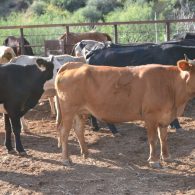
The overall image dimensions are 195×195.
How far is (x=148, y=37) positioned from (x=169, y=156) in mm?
11166

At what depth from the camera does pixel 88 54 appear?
9375 millimetres

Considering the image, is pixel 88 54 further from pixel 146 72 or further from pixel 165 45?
pixel 146 72

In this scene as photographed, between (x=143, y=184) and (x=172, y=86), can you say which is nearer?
(x=143, y=184)

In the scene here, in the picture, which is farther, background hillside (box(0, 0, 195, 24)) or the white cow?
background hillside (box(0, 0, 195, 24))

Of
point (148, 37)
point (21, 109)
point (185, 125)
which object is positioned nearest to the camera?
point (21, 109)

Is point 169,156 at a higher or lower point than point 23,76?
lower

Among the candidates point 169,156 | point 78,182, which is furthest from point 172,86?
point 78,182

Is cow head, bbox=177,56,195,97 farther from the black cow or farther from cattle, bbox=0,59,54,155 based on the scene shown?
the black cow

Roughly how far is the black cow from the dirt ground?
129 cm

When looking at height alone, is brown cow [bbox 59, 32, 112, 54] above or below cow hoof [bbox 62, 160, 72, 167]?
above

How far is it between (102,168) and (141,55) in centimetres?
323

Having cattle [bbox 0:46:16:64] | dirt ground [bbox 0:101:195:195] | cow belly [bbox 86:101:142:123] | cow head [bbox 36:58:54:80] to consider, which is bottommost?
dirt ground [bbox 0:101:195:195]

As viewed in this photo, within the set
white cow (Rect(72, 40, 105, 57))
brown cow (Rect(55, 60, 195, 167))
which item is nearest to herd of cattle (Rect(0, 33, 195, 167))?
brown cow (Rect(55, 60, 195, 167))

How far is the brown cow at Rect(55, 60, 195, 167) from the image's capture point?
245 inches
